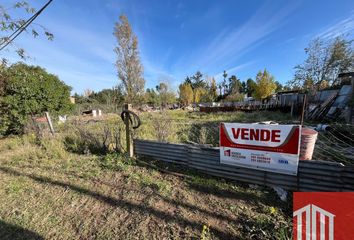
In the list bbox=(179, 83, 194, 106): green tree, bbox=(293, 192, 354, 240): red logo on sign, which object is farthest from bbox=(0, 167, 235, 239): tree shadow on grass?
bbox=(179, 83, 194, 106): green tree

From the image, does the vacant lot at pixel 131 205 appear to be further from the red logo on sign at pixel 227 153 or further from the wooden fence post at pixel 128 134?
the red logo on sign at pixel 227 153

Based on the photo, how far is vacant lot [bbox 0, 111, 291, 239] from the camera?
1.97 m

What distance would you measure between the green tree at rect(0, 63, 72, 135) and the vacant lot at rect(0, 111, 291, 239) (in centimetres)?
429

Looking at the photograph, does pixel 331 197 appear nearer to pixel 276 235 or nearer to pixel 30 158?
pixel 276 235

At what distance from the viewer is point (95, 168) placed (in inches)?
146

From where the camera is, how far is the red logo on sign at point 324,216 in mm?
1760

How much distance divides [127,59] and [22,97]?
16919 mm

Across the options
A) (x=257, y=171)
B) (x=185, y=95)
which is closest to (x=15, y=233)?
(x=257, y=171)

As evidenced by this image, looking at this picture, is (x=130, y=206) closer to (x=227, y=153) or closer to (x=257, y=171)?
(x=227, y=153)

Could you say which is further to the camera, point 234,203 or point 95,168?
point 95,168

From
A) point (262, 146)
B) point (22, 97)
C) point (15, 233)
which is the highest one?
point (22, 97)

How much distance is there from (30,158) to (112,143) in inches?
83.4

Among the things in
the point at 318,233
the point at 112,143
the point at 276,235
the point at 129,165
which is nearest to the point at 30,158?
the point at 112,143

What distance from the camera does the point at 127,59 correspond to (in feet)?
74.0
